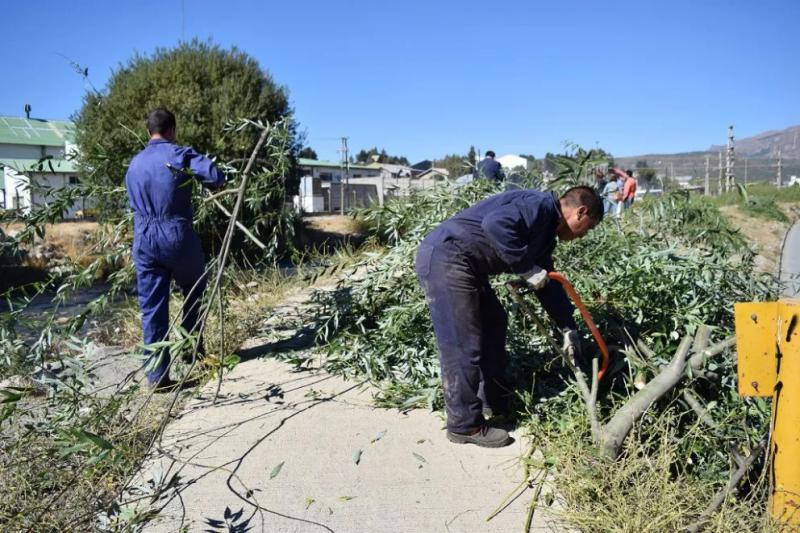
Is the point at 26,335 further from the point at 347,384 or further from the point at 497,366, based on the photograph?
the point at 497,366

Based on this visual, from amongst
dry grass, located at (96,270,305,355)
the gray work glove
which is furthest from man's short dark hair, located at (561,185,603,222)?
dry grass, located at (96,270,305,355)

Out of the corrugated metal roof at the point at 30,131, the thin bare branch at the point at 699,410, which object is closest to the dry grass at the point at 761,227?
the thin bare branch at the point at 699,410

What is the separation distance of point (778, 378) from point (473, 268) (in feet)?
5.33

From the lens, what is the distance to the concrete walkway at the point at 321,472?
2.93m

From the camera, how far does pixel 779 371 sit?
2.59 metres

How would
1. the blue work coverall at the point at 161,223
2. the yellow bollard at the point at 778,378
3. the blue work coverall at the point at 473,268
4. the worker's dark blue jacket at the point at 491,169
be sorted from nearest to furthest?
the yellow bollard at the point at 778,378 → the blue work coverall at the point at 473,268 → the blue work coverall at the point at 161,223 → the worker's dark blue jacket at the point at 491,169

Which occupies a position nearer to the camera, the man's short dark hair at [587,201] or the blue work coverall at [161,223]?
the man's short dark hair at [587,201]

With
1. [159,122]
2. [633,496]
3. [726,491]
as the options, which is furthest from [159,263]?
[726,491]

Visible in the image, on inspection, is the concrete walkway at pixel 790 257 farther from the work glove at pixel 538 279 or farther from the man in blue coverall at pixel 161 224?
the man in blue coverall at pixel 161 224

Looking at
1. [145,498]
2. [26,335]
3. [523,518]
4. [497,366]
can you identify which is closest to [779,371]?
[523,518]

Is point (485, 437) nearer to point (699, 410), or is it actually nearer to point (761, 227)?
point (699, 410)

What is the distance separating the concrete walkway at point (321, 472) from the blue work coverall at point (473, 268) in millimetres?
339

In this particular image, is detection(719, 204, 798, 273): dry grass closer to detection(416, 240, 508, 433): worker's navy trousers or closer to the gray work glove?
the gray work glove

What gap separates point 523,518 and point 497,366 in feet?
3.98
